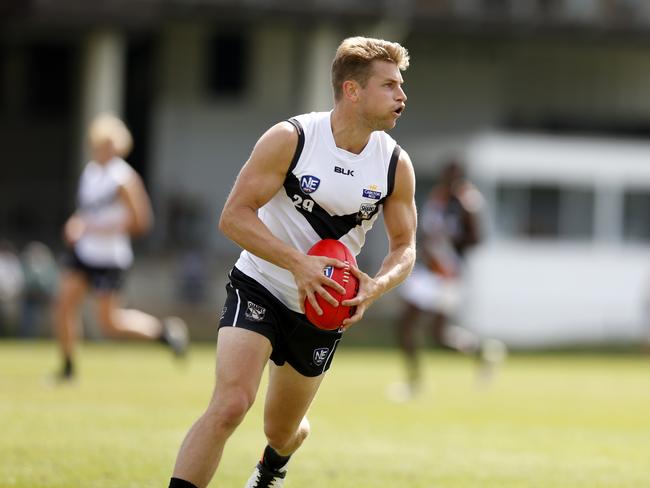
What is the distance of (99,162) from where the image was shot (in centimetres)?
1460

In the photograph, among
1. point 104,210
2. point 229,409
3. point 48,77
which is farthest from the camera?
point 48,77

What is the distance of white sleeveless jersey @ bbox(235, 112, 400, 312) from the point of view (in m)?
6.91

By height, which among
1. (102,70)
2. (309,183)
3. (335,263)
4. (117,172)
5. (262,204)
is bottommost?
(335,263)

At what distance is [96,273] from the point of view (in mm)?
14562

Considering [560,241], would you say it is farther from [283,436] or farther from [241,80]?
[283,436]

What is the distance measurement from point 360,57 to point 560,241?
32.2m

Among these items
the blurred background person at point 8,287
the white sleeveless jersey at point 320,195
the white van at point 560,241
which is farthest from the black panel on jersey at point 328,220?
the white van at point 560,241

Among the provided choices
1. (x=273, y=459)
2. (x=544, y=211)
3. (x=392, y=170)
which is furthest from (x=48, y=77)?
(x=392, y=170)

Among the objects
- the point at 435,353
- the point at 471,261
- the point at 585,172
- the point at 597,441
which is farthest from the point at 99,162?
the point at 585,172

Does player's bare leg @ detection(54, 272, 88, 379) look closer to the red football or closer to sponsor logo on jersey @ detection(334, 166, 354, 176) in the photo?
sponsor logo on jersey @ detection(334, 166, 354, 176)

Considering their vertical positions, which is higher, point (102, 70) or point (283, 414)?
point (102, 70)

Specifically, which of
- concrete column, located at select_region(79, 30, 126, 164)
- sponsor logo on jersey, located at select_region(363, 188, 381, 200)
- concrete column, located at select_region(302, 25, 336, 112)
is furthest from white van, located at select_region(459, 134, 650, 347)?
sponsor logo on jersey, located at select_region(363, 188, 381, 200)

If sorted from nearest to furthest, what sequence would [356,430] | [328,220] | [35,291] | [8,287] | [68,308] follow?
1. [328,220]
2. [356,430]
3. [68,308]
4. [35,291]
5. [8,287]

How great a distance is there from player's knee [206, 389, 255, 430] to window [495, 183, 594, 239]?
104 ft
